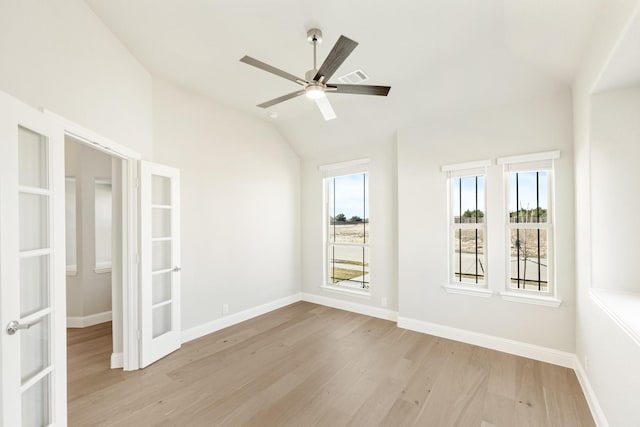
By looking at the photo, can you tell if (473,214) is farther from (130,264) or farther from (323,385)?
(130,264)

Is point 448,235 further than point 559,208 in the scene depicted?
Yes

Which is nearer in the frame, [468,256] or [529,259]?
[529,259]

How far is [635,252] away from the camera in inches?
80.7

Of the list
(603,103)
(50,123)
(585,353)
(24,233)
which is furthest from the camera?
(585,353)

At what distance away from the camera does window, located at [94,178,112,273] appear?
14.1 ft

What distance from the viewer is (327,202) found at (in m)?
5.12

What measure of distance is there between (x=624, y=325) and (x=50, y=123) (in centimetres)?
365

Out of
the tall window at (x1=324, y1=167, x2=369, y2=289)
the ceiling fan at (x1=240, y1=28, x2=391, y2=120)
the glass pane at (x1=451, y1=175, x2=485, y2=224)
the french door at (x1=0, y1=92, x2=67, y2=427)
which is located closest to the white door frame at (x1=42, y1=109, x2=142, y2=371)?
the french door at (x1=0, y1=92, x2=67, y2=427)

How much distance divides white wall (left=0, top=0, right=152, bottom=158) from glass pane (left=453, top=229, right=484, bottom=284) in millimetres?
3974

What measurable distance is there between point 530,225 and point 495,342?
1411 mm

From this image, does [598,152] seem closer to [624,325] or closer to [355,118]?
[624,325]

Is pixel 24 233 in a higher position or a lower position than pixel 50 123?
lower

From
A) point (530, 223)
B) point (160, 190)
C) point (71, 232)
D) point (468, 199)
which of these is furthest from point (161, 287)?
point (530, 223)

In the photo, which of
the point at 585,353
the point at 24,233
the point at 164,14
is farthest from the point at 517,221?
the point at 24,233
